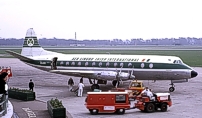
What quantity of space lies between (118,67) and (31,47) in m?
11.9

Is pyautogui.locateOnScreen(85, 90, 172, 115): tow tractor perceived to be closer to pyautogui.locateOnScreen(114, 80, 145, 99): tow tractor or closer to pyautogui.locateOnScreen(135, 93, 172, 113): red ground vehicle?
pyautogui.locateOnScreen(135, 93, 172, 113): red ground vehicle

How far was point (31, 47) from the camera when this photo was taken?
1641 inches

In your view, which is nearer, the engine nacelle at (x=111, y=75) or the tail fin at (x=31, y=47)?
the engine nacelle at (x=111, y=75)

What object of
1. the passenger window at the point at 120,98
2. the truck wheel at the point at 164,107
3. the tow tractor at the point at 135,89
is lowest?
the truck wheel at the point at 164,107

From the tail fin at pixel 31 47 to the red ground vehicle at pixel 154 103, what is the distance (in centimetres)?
2010

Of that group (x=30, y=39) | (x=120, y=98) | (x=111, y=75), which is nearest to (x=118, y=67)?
(x=111, y=75)

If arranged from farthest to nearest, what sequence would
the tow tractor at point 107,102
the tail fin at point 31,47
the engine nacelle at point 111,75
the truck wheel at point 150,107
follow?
1. the tail fin at point 31,47
2. the engine nacelle at point 111,75
3. the truck wheel at point 150,107
4. the tow tractor at point 107,102

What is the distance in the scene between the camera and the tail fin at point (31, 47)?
4126cm

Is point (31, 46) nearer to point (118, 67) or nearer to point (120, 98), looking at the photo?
point (118, 67)

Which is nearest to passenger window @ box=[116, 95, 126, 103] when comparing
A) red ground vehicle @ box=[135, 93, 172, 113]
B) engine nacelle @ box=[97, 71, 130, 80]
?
red ground vehicle @ box=[135, 93, 172, 113]

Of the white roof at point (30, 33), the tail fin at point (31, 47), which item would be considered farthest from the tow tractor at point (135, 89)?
the white roof at point (30, 33)

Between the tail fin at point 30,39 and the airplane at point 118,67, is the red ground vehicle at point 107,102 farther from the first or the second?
the tail fin at point 30,39

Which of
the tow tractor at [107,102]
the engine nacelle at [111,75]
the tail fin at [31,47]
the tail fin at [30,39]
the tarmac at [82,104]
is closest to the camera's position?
the tarmac at [82,104]

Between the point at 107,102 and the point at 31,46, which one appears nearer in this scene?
the point at 107,102
